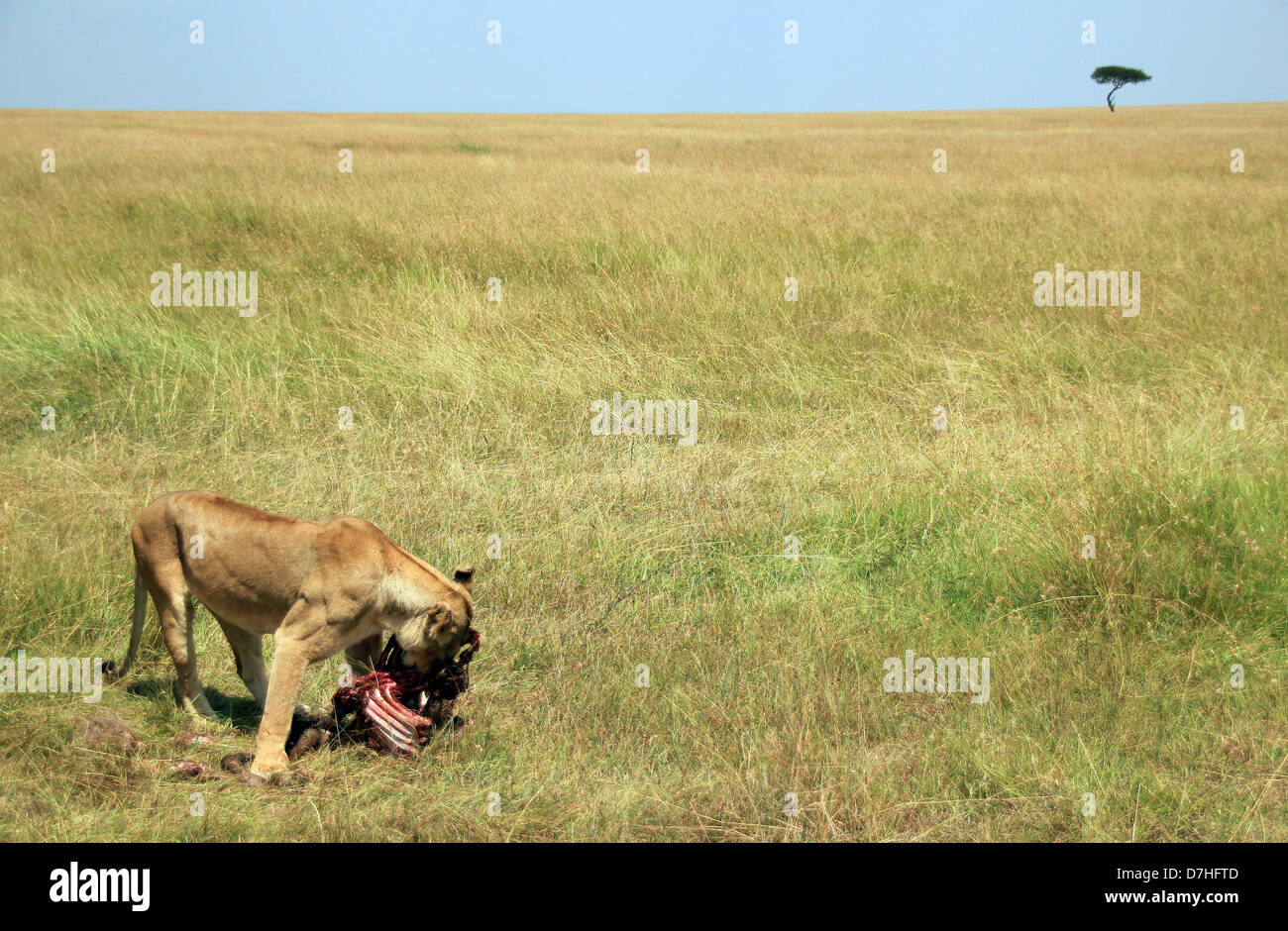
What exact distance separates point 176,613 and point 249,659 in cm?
40

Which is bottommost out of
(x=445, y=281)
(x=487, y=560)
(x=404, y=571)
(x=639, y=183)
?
(x=487, y=560)

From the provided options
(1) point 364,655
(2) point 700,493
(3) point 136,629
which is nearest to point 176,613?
(3) point 136,629

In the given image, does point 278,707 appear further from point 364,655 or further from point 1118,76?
point 1118,76

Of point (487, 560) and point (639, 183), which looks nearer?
point (487, 560)

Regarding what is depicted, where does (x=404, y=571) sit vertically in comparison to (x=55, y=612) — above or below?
above

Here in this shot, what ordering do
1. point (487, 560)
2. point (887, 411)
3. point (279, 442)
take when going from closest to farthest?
point (487, 560) < point (279, 442) < point (887, 411)

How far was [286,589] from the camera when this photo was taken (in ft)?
12.1

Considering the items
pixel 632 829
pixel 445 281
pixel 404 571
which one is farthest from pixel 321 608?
pixel 445 281

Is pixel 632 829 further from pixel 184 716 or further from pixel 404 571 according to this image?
pixel 184 716

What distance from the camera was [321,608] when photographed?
3.60 m

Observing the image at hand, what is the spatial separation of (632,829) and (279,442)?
13.7 feet

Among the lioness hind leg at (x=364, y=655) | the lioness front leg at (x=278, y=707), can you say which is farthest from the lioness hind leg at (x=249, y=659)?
the lioness front leg at (x=278, y=707)

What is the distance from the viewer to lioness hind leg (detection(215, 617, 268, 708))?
4105mm

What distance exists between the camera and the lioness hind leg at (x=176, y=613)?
12.7ft
